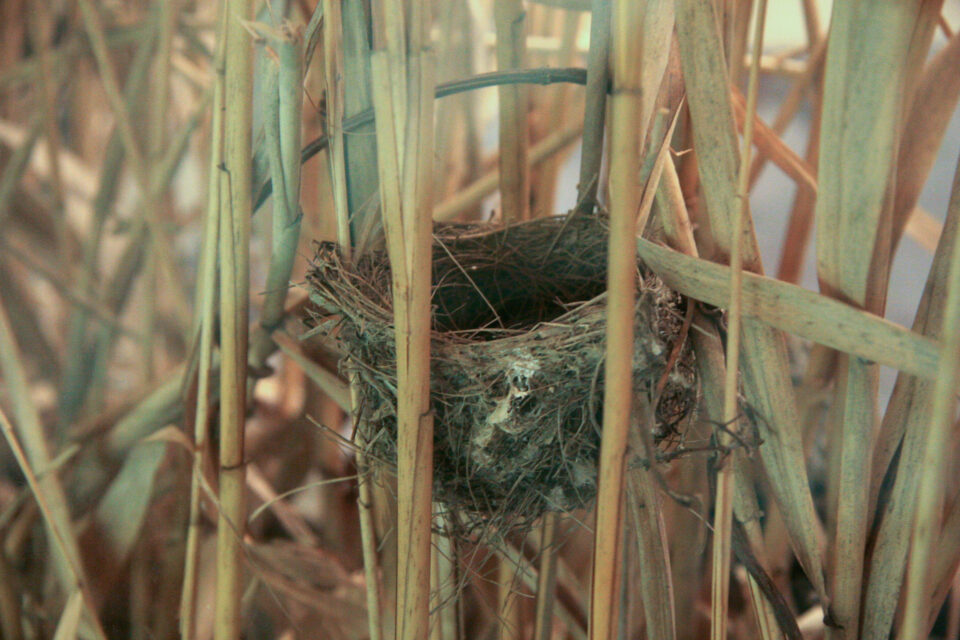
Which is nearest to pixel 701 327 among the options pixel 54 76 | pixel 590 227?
pixel 590 227

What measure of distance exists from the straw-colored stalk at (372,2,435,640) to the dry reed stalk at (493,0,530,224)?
21 cm

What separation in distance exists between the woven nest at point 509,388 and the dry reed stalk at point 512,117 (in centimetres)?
13

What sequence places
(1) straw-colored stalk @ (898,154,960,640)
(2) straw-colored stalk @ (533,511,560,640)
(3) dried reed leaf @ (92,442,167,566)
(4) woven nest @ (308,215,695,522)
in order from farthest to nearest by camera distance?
1. (3) dried reed leaf @ (92,442,167,566)
2. (2) straw-colored stalk @ (533,511,560,640)
3. (4) woven nest @ (308,215,695,522)
4. (1) straw-colored stalk @ (898,154,960,640)

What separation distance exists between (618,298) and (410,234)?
0.36 ft

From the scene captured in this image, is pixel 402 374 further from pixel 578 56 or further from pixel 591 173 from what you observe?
pixel 578 56

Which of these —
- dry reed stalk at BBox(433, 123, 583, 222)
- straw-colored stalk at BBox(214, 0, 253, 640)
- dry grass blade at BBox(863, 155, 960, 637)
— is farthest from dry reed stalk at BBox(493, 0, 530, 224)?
dry grass blade at BBox(863, 155, 960, 637)

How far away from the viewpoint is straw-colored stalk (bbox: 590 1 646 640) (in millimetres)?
312

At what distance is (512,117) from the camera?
576 mm

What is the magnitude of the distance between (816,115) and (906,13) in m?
0.38

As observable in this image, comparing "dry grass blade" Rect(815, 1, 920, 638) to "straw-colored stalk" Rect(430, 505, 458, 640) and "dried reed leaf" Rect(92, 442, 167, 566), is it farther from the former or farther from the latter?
"dried reed leaf" Rect(92, 442, 167, 566)

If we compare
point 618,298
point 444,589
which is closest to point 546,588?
point 444,589

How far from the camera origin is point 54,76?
965 millimetres

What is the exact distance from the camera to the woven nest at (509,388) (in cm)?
42

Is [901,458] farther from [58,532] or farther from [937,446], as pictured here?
[58,532]
